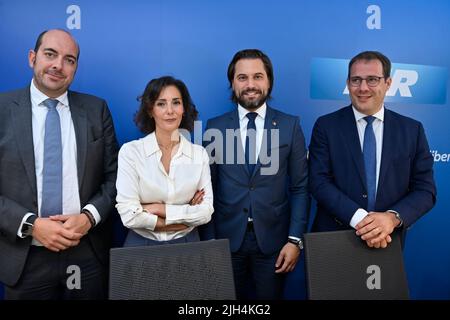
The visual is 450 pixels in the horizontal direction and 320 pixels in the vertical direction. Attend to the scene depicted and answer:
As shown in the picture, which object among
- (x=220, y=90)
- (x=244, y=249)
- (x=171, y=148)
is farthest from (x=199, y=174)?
(x=220, y=90)

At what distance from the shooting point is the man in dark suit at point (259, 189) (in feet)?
7.00

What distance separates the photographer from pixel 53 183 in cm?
195

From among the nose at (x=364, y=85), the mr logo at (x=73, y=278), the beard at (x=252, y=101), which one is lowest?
the mr logo at (x=73, y=278)

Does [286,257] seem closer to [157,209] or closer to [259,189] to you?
[259,189]

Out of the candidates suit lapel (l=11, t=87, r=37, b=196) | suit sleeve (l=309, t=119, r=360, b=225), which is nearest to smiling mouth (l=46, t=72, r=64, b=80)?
suit lapel (l=11, t=87, r=37, b=196)

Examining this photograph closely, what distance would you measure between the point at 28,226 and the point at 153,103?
2.95 ft

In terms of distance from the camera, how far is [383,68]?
2123 mm

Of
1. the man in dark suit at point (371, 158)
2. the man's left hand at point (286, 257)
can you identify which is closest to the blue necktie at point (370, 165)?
the man in dark suit at point (371, 158)

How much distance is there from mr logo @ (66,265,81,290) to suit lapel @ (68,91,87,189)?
452mm

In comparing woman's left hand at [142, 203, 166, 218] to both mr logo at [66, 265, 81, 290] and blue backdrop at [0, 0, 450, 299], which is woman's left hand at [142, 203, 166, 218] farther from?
blue backdrop at [0, 0, 450, 299]

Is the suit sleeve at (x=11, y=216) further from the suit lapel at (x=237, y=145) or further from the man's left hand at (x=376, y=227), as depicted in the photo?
the man's left hand at (x=376, y=227)

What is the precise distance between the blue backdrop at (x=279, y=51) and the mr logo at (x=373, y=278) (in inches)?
53.5

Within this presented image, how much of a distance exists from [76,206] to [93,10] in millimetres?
1492

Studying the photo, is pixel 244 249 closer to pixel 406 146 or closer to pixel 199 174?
pixel 199 174
